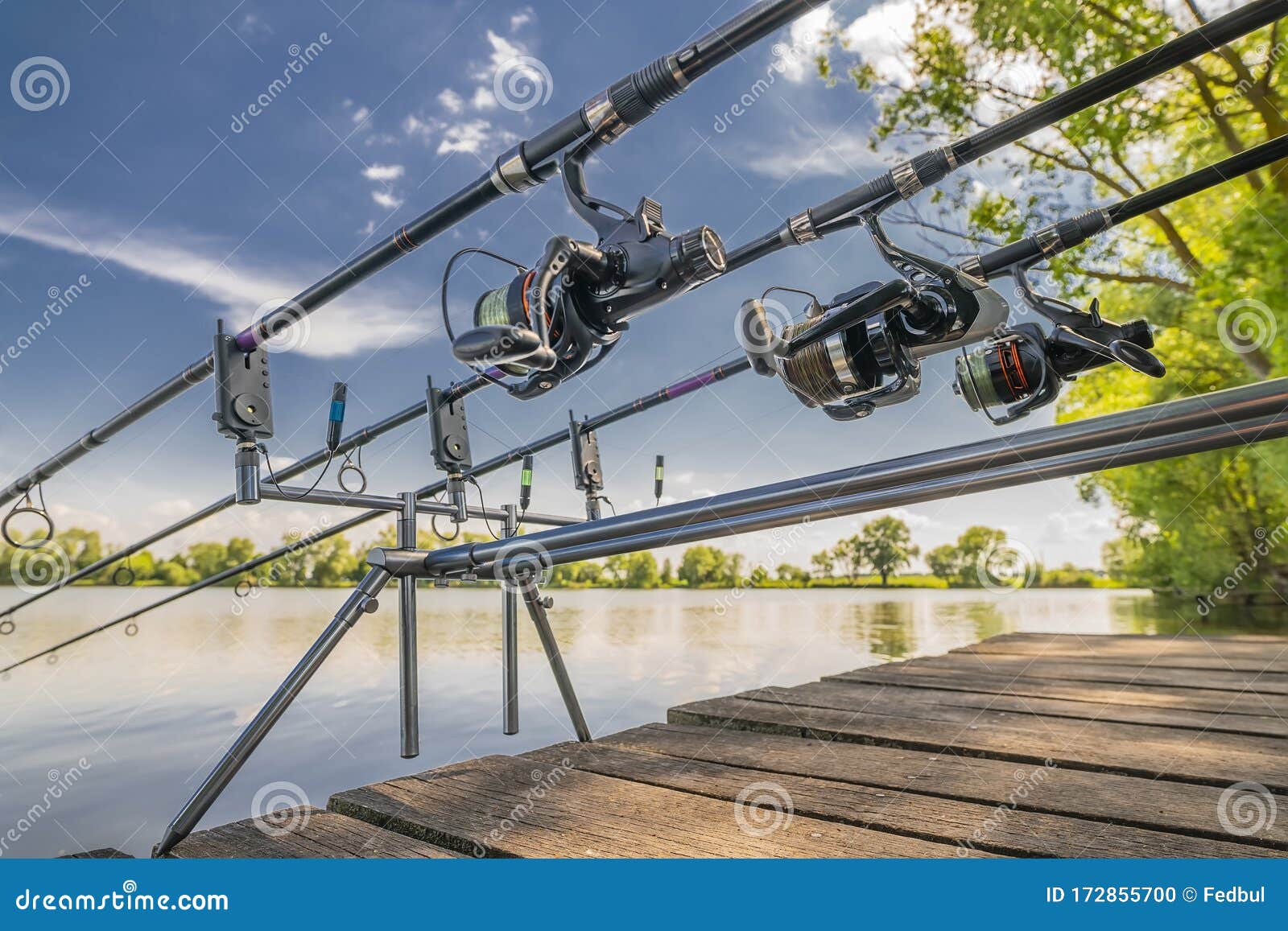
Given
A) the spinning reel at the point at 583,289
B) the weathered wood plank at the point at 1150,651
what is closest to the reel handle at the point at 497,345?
the spinning reel at the point at 583,289

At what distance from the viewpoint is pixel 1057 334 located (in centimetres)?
122

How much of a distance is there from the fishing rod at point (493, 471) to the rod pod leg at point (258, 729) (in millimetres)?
495

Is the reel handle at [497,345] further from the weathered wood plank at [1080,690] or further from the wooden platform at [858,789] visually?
the weathered wood plank at [1080,690]

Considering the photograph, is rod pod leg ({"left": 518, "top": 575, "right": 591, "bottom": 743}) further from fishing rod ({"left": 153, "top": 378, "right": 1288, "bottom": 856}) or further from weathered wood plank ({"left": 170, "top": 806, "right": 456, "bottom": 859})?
weathered wood plank ({"left": 170, "top": 806, "right": 456, "bottom": 859})

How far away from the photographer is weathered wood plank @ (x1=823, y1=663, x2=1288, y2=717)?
2.24m

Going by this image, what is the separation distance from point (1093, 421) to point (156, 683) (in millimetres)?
3831

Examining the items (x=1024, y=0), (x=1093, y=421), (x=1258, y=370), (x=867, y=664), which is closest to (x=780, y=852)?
(x=1093, y=421)

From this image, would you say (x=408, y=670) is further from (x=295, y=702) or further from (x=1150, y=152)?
(x=1150, y=152)

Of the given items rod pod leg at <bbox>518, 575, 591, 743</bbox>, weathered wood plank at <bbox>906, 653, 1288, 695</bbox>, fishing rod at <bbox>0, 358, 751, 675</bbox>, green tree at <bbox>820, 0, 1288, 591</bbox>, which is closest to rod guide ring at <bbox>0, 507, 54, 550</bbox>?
fishing rod at <bbox>0, 358, 751, 675</bbox>

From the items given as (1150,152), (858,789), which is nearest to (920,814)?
(858,789)

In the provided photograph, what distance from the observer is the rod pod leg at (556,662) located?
5.92ft

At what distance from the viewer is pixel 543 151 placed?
117 centimetres

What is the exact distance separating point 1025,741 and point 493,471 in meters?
2.04

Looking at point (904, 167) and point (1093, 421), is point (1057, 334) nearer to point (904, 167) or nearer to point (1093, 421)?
point (1093, 421)
